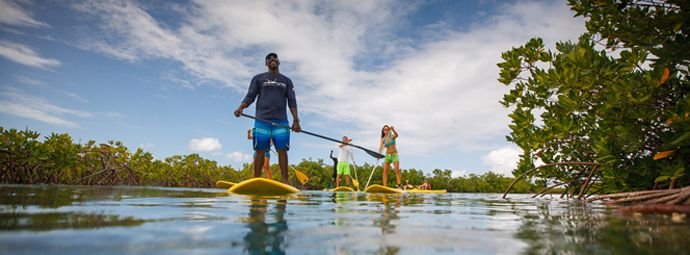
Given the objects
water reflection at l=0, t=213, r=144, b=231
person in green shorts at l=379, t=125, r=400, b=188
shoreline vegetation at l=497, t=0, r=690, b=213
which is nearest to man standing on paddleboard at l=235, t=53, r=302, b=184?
shoreline vegetation at l=497, t=0, r=690, b=213

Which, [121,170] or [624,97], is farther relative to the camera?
→ [121,170]

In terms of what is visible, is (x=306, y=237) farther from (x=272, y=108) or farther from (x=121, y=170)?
(x=121, y=170)

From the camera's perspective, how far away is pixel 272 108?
21.4ft

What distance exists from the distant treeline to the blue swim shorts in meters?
3.71

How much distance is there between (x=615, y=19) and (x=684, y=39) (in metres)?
0.70

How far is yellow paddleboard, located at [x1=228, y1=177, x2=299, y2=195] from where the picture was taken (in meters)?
4.78

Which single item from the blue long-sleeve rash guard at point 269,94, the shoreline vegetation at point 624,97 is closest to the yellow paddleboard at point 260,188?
the blue long-sleeve rash guard at point 269,94

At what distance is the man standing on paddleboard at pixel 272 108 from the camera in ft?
21.0

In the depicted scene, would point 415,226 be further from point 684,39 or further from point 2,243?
point 684,39

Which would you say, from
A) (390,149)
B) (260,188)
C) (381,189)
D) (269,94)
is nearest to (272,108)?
(269,94)

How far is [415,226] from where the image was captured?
165 centimetres

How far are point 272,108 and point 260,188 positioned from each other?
198 cm

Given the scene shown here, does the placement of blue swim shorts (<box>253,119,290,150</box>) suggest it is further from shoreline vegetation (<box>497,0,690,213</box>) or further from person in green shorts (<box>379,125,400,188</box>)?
person in green shorts (<box>379,125,400,188</box>)

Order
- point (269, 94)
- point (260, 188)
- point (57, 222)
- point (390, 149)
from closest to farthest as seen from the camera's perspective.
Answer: point (57, 222)
point (260, 188)
point (269, 94)
point (390, 149)
